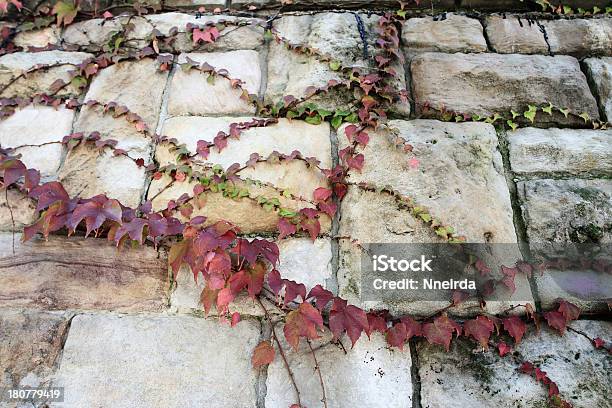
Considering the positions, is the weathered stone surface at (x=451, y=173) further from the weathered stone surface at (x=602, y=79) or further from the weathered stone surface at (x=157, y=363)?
the weathered stone surface at (x=157, y=363)

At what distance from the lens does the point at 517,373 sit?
1483mm

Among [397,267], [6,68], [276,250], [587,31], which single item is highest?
[587,31]

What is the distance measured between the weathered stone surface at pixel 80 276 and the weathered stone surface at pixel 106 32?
2.98 feet

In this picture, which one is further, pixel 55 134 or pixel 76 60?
pixel 76 60

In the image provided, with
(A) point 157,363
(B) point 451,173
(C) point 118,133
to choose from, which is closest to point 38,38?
(C) point 118,133

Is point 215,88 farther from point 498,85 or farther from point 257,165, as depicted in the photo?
point 498,85

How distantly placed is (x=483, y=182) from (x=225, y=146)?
935mm

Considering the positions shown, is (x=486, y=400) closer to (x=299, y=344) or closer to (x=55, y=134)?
A: (x=299, y=344)

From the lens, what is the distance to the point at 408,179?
1.74 meters

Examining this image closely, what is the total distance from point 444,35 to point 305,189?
3.09ft

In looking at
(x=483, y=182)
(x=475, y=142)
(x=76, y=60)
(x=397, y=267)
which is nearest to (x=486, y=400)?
(x=397, y=267)

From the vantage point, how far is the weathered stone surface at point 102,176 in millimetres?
1759

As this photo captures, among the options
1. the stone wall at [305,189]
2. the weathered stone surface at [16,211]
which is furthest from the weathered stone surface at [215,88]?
the weathered stone surface at [16,211]

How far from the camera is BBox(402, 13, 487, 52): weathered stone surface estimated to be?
2066mm
